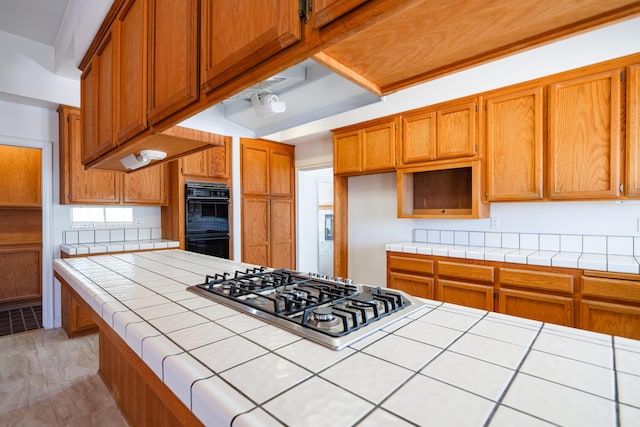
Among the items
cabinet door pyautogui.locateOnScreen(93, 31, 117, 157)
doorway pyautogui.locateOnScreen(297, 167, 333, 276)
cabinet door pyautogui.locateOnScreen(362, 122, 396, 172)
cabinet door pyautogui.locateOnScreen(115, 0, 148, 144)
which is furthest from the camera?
doorway pyautogui.locateOnScreen(297, 167, 333, 276)

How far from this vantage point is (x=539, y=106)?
2295 millimetres

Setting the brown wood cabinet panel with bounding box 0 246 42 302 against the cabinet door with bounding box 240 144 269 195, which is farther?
the cabinet door with bounding box 240 144 269 195

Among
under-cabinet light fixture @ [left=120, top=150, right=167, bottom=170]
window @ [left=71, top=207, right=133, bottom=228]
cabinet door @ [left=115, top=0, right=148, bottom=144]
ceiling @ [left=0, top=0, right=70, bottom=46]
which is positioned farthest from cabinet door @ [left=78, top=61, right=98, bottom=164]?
window @ [left=71, top=207, right=133, bottom=228]

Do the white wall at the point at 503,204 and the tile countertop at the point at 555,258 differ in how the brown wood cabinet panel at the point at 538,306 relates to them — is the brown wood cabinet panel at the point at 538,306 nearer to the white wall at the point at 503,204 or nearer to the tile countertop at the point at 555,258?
the tile countertop at the point at 555,258

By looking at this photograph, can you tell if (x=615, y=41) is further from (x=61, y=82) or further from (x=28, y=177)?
(x=28, y=177)

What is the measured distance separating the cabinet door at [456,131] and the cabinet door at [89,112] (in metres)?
2.70

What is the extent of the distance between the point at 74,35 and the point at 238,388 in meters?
2.89

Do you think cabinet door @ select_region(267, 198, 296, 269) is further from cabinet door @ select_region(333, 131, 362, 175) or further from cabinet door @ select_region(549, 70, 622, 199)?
cabinet door @ select_region(549, 70, 622, 199)

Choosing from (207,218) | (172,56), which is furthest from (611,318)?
(207,218)

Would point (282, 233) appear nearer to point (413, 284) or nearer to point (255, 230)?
point (255, 230)

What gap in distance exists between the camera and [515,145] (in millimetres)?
2428

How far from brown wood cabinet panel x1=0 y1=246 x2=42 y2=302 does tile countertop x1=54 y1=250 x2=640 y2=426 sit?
427 centimetres

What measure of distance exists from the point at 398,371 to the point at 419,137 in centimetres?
269

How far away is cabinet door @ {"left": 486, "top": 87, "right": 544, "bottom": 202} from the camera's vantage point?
7.61 ft
